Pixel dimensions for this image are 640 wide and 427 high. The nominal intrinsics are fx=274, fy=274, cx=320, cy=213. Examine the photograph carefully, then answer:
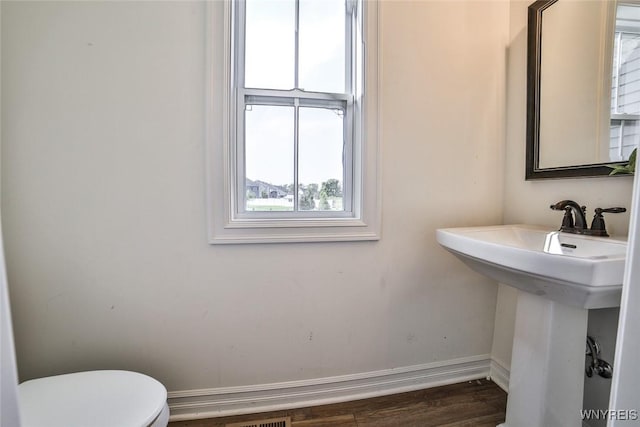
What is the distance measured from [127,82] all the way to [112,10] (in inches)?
10.8

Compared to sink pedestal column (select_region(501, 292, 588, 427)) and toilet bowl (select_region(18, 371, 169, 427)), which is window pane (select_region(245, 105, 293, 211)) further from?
sink pedestal column (select_region(501, 292, 588, 427))

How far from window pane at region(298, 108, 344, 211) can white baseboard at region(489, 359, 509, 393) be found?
1110 mm

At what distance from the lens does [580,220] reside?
3.19 feet

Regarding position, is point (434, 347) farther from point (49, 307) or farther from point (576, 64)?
point (49, 307)

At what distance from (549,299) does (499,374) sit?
2.61 feet

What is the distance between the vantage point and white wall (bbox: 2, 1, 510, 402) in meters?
1.04

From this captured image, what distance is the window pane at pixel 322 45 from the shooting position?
4.19ft

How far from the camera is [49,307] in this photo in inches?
41.9

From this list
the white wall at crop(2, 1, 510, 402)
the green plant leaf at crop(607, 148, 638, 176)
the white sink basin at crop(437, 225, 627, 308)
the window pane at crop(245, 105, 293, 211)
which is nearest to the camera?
the white sink basin at crop(437, 225, 627, 308)

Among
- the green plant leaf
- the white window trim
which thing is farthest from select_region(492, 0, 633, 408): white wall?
the white window trim

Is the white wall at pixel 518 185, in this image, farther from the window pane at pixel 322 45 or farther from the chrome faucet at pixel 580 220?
the window pane at pixel 322 45

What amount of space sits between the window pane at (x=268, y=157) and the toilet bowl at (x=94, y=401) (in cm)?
75

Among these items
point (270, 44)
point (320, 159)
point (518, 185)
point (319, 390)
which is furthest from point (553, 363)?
point (270, 44)

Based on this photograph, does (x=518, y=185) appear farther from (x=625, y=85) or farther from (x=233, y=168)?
(x=233, y=168)
